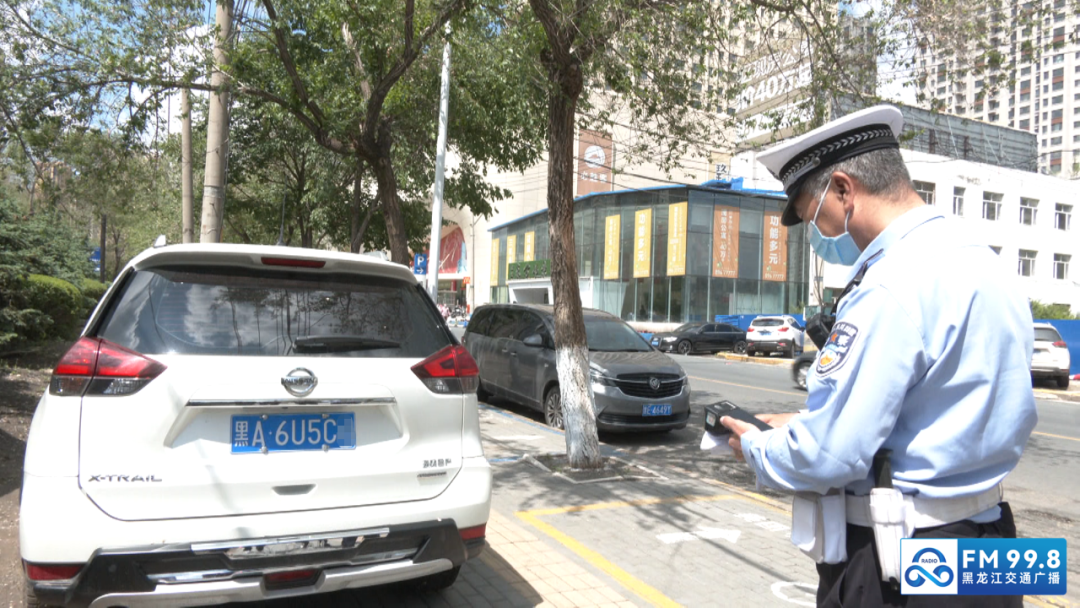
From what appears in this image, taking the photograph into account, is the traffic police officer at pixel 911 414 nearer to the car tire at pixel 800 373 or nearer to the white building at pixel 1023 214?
the car tire at pixel 800 373

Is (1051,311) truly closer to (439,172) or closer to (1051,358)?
(1051,358)

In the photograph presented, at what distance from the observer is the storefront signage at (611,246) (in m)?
39.3

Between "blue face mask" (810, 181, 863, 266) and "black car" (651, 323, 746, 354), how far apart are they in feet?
87.0

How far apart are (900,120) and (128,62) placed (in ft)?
33.9

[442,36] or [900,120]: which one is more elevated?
[442,36]

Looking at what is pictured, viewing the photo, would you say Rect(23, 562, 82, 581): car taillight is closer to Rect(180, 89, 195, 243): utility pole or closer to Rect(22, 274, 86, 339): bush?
Rect(22, 274, 86, 339): bush

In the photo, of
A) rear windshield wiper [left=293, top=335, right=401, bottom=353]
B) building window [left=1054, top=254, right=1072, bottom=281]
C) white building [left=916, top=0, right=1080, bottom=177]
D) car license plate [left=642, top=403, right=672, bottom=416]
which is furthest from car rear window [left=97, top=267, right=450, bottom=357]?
building window [left=1054, top=254, right=1072, bottom=281]

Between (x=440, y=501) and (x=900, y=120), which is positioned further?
(x=440, y=501)

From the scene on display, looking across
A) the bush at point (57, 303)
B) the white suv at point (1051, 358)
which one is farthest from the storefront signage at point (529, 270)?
the bush at point (57, 303)

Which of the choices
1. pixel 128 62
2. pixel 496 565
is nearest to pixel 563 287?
pixel 496 565

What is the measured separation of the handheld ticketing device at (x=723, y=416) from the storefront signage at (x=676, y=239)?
34.3m

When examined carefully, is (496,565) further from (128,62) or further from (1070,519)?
(128,62)

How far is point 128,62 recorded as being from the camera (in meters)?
9.45

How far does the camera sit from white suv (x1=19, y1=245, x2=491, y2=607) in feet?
8.46
